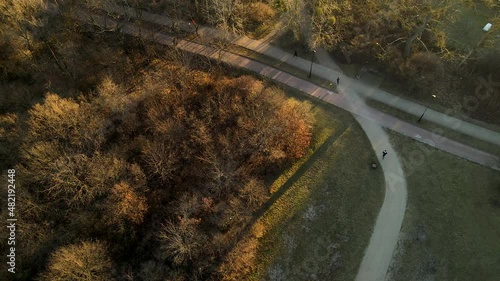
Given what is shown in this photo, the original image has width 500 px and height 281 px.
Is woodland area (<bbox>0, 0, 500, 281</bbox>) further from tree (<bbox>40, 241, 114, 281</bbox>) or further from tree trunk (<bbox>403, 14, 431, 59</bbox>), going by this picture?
tree trunk (<bbox>403, 14, 431, 59</bbox>)

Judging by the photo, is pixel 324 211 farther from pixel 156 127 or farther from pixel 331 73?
pixel 156 127

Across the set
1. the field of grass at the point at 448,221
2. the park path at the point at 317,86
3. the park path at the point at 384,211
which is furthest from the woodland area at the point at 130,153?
the field of grass at the point at 448,221

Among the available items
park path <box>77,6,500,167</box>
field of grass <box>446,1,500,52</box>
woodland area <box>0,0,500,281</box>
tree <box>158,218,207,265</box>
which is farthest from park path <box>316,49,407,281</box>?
field of grass <box>446,1,500,52</box>

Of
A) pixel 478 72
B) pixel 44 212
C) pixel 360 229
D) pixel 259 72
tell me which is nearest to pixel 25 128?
pixel 44 212

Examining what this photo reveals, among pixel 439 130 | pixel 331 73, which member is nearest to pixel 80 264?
pixel 331 73

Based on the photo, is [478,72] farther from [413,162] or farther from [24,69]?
[24,69]

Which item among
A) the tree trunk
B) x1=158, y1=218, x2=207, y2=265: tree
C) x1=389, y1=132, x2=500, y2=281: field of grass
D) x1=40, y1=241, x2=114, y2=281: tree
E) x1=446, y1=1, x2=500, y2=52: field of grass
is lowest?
x1=389, y1=132, x2=500, y2=281: field of grass
